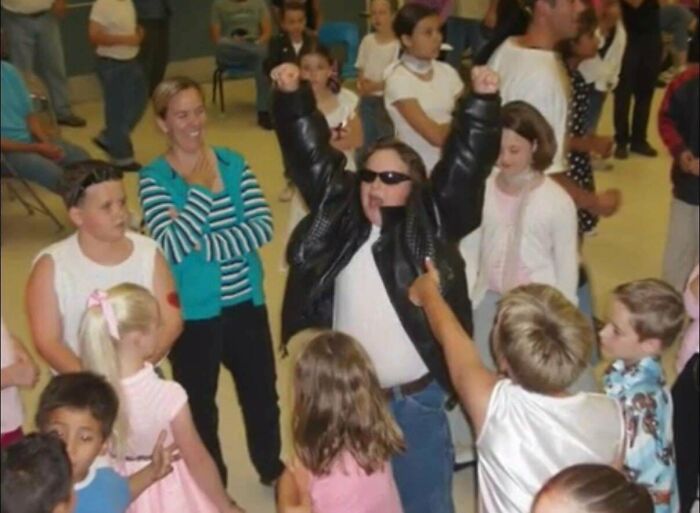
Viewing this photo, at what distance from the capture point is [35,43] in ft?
21.6

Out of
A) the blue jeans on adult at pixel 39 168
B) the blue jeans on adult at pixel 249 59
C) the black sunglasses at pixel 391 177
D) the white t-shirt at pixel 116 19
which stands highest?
the black sunglasses at pixel 391 177

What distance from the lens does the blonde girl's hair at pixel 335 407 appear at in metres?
2.58

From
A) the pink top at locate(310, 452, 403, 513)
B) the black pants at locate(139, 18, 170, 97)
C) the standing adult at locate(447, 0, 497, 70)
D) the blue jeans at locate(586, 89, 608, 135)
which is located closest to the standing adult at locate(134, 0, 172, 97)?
the black pants at locate(139, 18, 170, 97)

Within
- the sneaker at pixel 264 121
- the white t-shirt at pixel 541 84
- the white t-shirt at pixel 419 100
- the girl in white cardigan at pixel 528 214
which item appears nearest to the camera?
the girl in white cardigan at pixel 528 214

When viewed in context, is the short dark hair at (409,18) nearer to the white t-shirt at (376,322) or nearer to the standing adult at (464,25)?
the white t-shirt at (376,322)

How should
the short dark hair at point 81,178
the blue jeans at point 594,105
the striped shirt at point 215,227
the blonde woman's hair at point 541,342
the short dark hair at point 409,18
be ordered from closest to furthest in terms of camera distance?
the blonde woman's hair at point 541,342 < the short dark hair at point 81,178 < the striped shirt at point 215,227 < the short dark hair at point 409,18 < the blue jeans at point 594,105

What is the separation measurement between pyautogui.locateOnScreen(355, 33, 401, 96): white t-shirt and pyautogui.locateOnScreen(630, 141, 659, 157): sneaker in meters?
2.26

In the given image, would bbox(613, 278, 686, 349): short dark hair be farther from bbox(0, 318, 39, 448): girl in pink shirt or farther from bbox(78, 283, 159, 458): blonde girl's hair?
bbox(0, 318, 39, 448): girl in pink shirt

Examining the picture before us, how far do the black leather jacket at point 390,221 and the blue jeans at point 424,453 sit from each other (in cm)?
8

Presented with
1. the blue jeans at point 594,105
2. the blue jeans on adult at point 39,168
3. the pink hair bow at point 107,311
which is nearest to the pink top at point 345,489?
the pink hair bow at point 107,311

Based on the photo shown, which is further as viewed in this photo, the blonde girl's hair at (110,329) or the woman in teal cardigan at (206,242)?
the woman in teal cardigan at (206,242)

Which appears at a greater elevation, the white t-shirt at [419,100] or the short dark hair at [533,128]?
the short dark hair at [533,128]

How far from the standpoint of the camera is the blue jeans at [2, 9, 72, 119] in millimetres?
6133

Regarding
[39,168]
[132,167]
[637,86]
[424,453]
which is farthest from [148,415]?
[637,86]
